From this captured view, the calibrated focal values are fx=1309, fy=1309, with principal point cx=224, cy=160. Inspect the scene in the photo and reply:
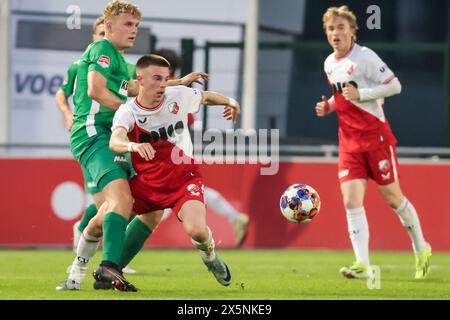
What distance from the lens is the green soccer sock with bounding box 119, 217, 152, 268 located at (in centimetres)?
936

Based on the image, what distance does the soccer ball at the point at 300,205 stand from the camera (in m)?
9.60

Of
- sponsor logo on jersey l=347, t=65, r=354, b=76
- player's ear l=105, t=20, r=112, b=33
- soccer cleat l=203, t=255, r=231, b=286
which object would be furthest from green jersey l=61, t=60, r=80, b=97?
soccer cleat l=203, t=255, r=231, b=286

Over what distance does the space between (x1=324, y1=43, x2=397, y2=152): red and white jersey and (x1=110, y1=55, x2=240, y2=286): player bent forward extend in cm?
187

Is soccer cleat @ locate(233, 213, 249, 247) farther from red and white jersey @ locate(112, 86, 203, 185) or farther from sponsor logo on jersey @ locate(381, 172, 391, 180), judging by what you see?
red and white jersey @ locate(112, 86, 203, 185)

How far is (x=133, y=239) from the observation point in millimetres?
9352

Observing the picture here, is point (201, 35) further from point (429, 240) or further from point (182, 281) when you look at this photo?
point (182, 281)

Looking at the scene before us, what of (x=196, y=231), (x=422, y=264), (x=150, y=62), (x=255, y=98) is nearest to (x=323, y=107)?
(x=422, y=264)

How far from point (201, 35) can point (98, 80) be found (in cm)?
787

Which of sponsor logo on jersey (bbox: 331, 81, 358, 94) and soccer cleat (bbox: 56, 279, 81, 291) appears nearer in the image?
soccer cleat (bbox: 56, 279, 81, 291)

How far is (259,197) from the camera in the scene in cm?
1493

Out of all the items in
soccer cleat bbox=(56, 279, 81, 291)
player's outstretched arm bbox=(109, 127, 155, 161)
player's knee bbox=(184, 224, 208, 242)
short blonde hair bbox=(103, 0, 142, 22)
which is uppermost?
short blonde hair bbox=(103, 0, 142, 22)

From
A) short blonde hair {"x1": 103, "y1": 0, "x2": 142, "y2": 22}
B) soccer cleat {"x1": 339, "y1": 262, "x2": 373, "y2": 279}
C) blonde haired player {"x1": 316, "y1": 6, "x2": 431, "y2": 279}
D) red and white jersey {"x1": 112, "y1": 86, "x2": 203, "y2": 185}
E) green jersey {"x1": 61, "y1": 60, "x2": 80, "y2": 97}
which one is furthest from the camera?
green jersey {"x1": 61, "y1": 60, "x2": 80, "y2": 97}
